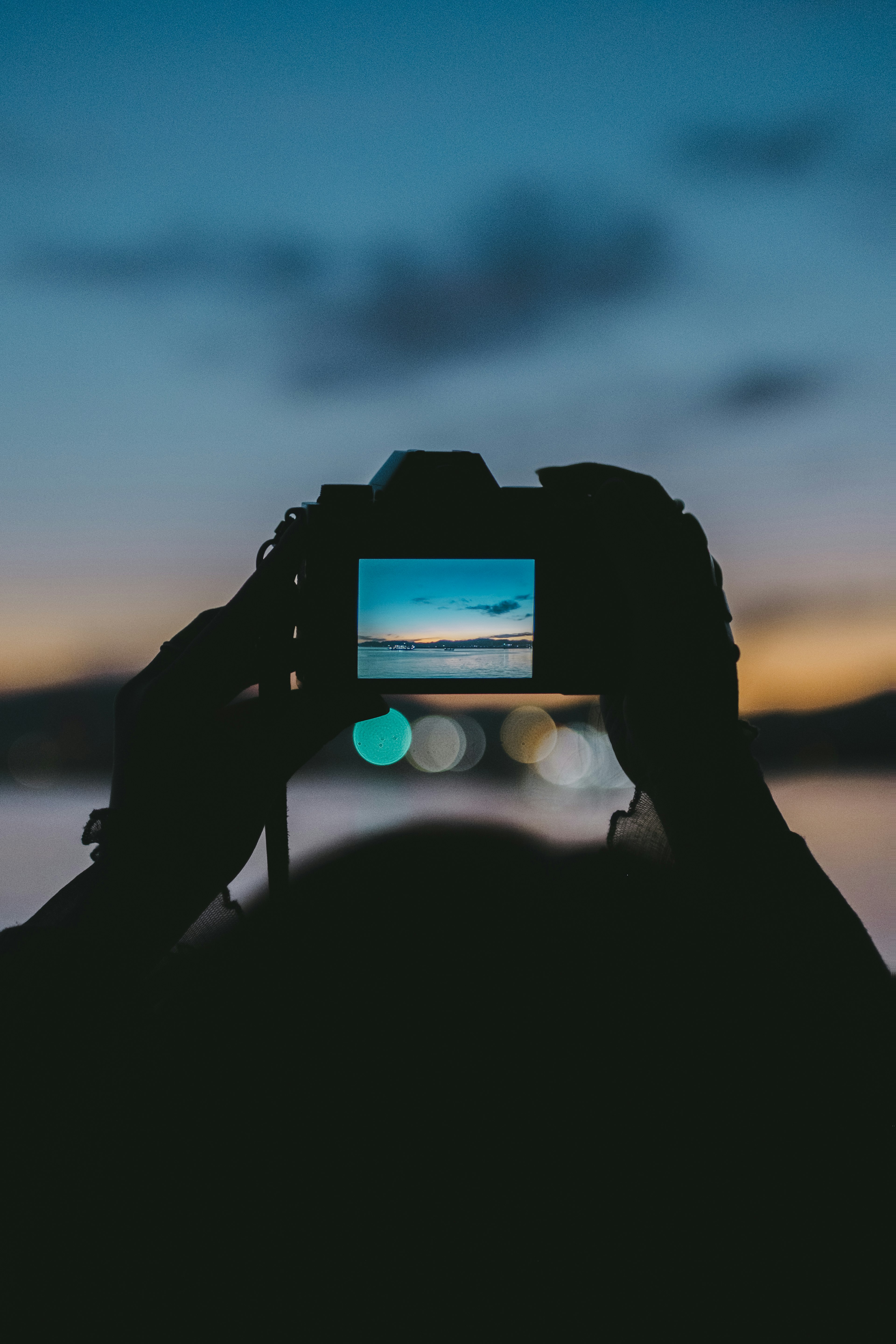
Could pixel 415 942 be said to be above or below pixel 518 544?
below

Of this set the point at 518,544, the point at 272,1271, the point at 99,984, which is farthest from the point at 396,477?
the point at 272,1271

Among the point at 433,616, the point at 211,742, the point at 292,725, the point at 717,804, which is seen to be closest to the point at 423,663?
the point at 433,616

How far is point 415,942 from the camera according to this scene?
5.61ft

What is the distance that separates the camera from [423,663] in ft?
A: 4.19

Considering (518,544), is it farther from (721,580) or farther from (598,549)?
(721,580)

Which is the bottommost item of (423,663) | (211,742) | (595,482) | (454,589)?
(211,742)

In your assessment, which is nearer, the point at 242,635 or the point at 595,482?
the point at 242,635

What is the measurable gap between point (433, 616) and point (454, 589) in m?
0.05

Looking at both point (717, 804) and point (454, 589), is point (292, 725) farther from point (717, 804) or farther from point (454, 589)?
point (717, 804)

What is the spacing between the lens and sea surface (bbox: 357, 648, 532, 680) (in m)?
1.27

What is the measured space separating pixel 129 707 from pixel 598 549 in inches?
29.1

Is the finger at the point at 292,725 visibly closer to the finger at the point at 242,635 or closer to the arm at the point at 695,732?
the finger at the point at 242,635

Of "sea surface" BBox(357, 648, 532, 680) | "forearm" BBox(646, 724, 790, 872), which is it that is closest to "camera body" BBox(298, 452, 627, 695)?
Answer: "sea surface" BBox(357, 648, 532, 680)

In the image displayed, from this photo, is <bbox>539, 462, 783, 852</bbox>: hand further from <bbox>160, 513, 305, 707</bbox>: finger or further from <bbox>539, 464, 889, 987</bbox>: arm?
<bbox>160, 513, 305, 707</bbox>: finger
